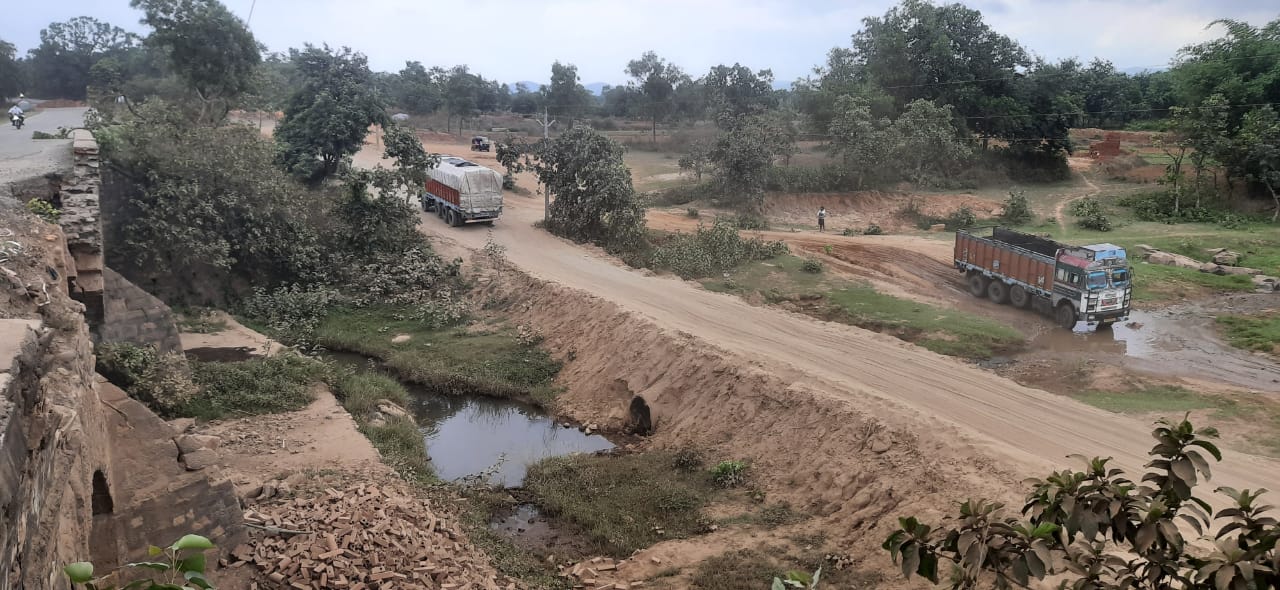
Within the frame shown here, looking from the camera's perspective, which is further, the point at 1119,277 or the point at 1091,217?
the point at 1091,217

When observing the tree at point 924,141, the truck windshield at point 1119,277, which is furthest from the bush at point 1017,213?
the truck windshield at point 1119,277

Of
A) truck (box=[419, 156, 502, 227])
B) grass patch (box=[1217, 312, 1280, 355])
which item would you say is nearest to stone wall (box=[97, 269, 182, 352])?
truck (box=[419, 156, 502, 227])

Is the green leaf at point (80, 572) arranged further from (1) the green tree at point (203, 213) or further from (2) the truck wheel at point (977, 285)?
(2) the truck wheel at point (977, 285)

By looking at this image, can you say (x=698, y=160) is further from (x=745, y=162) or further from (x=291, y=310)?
(x=291, y=310)

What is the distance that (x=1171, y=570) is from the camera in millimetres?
4012

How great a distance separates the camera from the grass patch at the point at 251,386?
16.3 meters

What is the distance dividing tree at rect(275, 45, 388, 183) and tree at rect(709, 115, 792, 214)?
15578 millimetres

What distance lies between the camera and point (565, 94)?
65438mm

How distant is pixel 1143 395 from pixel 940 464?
6679 mm

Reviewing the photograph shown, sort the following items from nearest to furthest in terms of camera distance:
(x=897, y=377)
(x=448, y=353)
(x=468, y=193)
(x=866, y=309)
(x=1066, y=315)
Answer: (x=897, y=377)
(x=1066, y=315)
(x=448, y=353)
(x=866, y=309)
(x=468, y=193)

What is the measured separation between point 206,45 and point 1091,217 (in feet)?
126

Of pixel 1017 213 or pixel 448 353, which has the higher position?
pixel 1017 213

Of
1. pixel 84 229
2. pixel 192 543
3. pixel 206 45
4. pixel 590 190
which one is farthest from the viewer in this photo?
pixel 206 45

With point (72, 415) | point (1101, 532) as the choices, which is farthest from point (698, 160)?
point (1101, 532)
